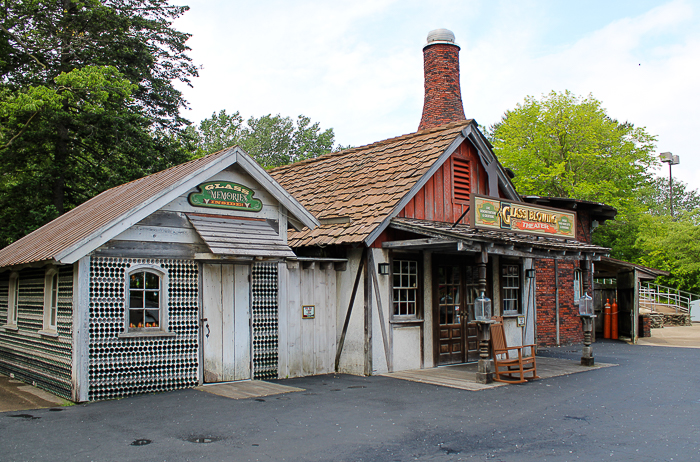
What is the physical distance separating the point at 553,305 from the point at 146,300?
12996mm

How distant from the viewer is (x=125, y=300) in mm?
9906

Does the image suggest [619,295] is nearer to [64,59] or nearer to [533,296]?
[533,296]

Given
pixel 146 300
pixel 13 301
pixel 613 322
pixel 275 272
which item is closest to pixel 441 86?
pixel 613 322

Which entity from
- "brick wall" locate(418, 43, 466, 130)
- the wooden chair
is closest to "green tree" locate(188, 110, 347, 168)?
"brick wall" locate(418, 43, 466, 130)

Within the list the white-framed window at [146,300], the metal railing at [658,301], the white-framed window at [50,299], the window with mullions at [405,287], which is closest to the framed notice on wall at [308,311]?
the window with mullions at [405,287]

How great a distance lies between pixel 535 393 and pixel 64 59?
19.4 m

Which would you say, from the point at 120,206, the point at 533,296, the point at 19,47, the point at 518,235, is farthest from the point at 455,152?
the point at 19,47

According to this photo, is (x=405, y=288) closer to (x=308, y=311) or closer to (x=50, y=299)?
(x=308, y=311)

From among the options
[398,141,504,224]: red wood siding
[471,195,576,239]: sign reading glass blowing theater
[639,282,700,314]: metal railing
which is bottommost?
[639,282,700,314]: metal railing

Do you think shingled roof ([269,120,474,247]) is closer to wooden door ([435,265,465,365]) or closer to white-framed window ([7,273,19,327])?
wooden door ([435,265,465,365])

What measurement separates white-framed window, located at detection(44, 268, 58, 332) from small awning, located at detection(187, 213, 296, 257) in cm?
260

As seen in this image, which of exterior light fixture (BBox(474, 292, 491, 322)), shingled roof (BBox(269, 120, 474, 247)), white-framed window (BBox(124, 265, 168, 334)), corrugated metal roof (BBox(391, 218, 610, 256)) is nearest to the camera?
white-framed window (BBox(124, 265, 168, 334))

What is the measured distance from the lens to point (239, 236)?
11.0 meters

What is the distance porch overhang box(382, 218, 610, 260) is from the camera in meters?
11.0
